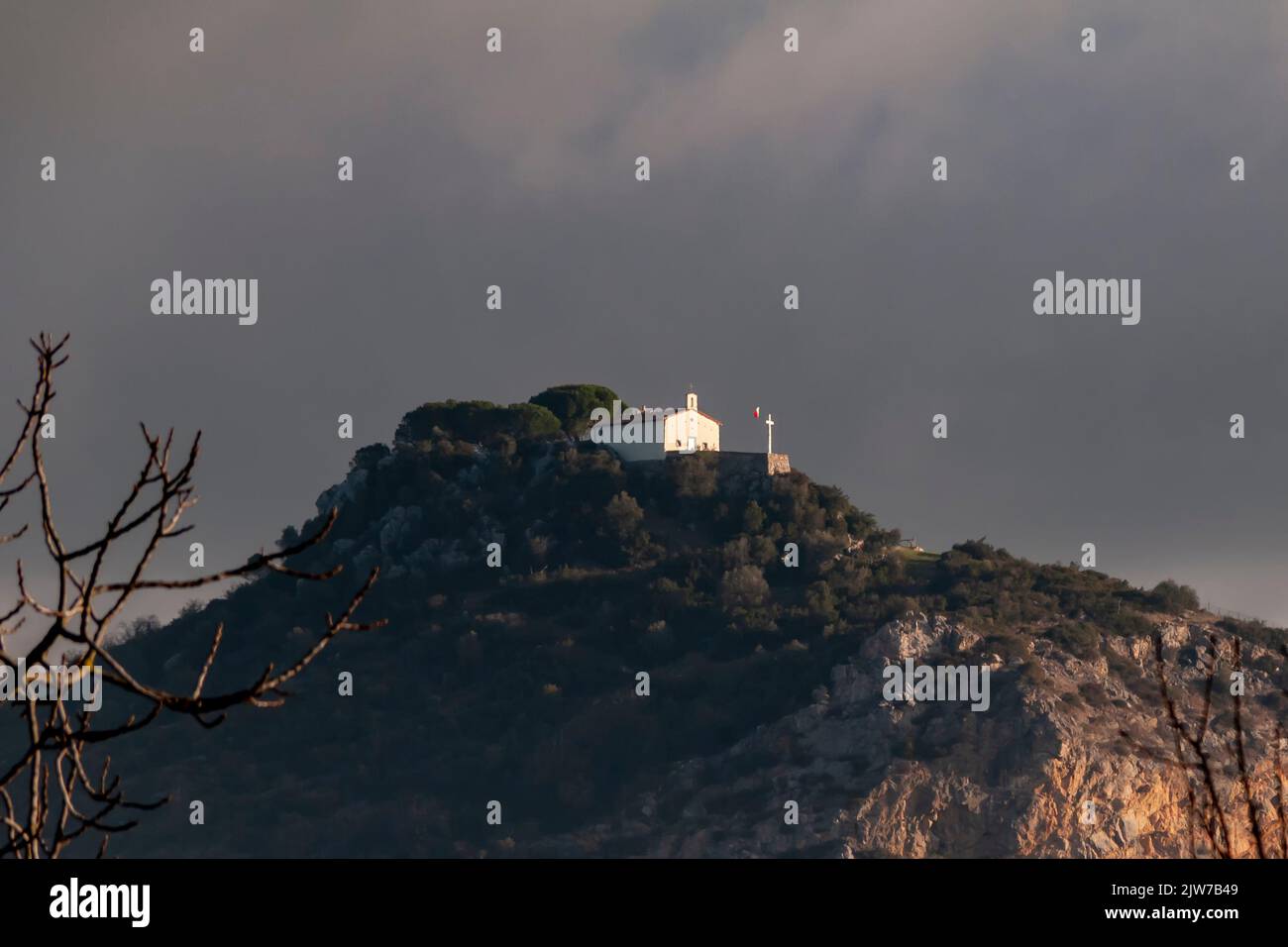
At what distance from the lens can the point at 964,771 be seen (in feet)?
291

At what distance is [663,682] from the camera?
4156 inches

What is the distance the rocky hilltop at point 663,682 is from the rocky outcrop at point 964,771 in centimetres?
15

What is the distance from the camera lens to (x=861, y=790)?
8881 cm

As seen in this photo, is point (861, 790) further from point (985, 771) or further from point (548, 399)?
point (548, 399)

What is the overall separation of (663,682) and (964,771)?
70.4 feet

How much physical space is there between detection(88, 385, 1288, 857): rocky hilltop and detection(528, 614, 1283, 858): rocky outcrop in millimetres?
154

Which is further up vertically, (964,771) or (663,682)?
(663,682)

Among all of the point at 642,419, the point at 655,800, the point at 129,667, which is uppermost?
the point at 642,419

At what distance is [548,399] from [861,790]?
40228mm

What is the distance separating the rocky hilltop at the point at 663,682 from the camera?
88938 millimetres

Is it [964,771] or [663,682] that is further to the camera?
[663,682]
